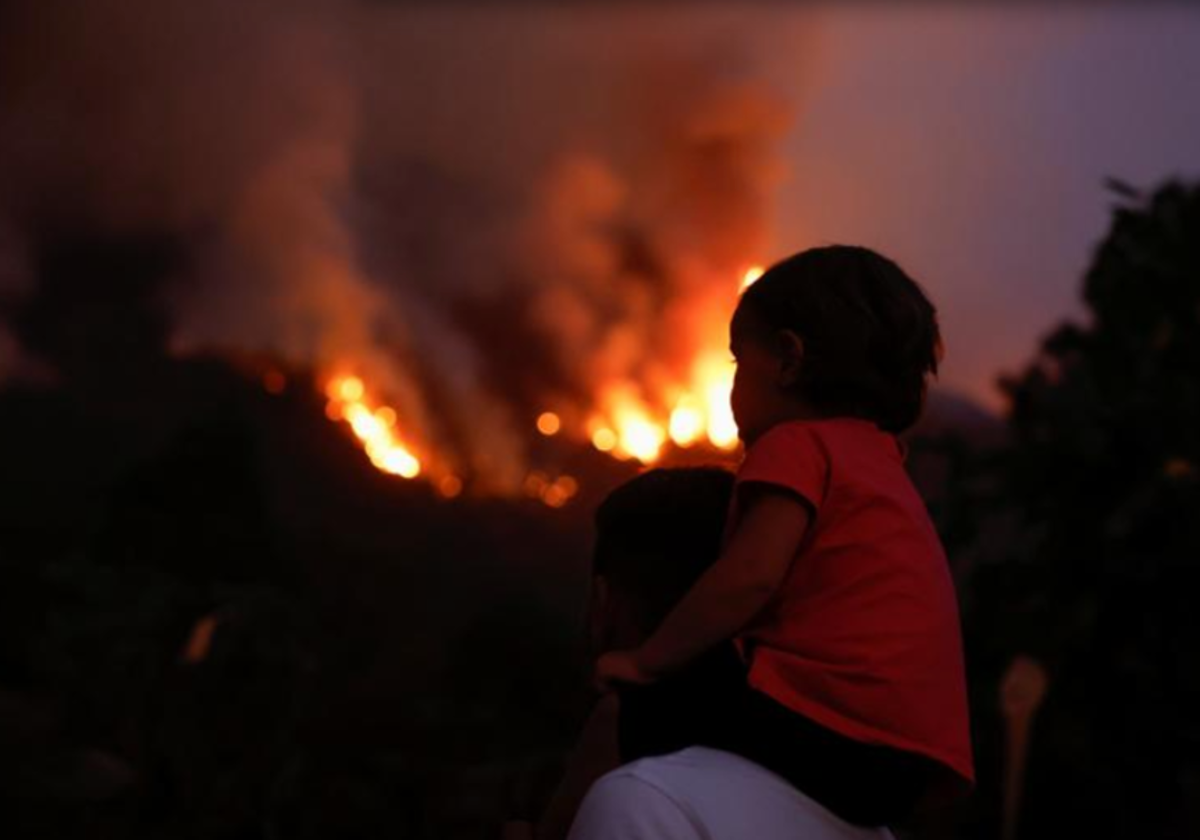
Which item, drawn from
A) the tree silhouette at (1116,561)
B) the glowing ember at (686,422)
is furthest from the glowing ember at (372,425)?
the tree silhouette at (1116,561)

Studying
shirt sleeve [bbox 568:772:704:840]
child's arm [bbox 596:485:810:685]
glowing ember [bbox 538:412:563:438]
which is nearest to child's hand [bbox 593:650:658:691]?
child's arm [bbox 596:485:810:685]

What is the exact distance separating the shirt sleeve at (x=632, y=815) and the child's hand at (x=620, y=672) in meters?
0.12

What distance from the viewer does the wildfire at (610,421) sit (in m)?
14.9

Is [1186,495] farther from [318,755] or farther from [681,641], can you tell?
[681,641]

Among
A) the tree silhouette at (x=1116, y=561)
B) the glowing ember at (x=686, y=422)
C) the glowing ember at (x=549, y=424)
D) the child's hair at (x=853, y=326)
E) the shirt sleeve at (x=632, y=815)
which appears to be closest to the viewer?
the shirt sleeve at (x=632, y=815)

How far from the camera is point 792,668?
1.67 m

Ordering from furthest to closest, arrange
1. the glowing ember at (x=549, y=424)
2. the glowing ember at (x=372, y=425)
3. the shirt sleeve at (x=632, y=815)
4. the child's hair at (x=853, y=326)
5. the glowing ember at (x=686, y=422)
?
the glowing ember at (x=549, y=424), the glowing ember at (x=686, y=422), the glowing ember at (x=372, y=425), the child's hair at (x=853, y=326), the shirt sleeve at (x=632, y=815)

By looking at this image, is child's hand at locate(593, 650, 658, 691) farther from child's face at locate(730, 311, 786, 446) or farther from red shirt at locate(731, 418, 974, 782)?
child's face at locate(730, 311, 786, 446)

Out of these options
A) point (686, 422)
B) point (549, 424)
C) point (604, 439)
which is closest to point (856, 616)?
point (604, 439)

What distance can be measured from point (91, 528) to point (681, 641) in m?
11.6

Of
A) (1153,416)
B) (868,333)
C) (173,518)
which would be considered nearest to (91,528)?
(173,518)

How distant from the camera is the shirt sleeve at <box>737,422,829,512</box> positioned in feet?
5.53

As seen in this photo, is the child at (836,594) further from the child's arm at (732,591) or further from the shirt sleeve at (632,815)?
the shirt sleeve at (632,815)

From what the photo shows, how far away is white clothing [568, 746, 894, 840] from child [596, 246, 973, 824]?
0.03 m
